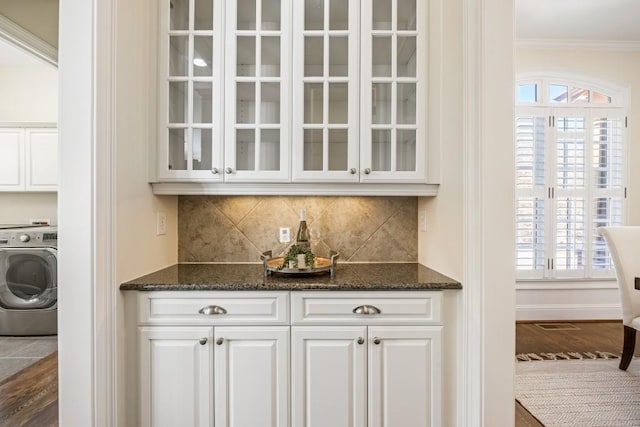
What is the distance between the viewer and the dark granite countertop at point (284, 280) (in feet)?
5.05

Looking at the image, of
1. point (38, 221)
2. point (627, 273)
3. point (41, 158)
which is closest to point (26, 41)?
point (41, 158)

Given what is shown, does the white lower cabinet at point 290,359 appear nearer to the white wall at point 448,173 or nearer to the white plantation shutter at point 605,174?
the white wall at point 448,173

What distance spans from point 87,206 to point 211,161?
602 millimetres

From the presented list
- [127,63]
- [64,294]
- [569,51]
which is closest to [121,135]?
[127,63]

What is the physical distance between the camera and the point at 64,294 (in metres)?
1.38

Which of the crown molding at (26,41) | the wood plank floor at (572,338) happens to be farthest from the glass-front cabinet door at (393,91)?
the crown molding at (26,41)

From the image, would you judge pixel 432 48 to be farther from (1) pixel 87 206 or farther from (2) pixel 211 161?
(1) pixel 87 206

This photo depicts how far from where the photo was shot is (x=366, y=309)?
5.06 feet

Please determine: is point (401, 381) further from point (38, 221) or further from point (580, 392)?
point (38, 221)

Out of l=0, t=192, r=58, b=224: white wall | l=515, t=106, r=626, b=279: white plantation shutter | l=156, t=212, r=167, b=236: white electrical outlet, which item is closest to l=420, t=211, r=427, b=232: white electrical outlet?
l=156, t=212, r=167, b=236: white electrical outlet

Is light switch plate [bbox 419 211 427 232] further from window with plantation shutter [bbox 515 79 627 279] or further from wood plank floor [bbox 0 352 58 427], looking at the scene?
wood plank floor [bbox 0 352 58 427]

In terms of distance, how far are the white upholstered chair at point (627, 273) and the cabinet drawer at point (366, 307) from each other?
2011 millimetres

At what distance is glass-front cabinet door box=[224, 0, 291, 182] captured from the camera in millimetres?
1766

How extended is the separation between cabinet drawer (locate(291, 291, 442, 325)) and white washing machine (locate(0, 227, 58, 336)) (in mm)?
2890
